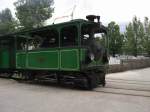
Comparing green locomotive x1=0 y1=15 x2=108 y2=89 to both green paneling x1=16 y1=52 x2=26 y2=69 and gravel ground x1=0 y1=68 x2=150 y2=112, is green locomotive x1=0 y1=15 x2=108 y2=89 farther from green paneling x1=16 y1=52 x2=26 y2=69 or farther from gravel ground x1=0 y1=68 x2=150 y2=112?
gravel ground x1=0 y1=68 x2=150 y2=112

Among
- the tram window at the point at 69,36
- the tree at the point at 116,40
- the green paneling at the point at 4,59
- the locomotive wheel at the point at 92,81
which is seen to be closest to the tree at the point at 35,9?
the tree at the point at 116,40

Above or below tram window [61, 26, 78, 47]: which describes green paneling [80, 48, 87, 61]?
below

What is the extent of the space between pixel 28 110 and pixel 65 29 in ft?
17.3

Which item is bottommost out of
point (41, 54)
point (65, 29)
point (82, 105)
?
point (82, 105)

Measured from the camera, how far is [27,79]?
1322 cm

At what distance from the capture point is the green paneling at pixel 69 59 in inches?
399

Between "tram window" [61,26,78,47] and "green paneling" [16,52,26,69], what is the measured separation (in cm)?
269

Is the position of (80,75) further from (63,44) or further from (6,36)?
(6,36)

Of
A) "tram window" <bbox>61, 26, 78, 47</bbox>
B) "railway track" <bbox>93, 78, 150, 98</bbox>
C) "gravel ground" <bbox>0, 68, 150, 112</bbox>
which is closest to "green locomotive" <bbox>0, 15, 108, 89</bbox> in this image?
"tram window" <bbox>61, 26, 78, 47</bbox>

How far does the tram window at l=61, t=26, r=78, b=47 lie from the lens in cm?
1088

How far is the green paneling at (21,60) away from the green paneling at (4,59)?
1428 mm

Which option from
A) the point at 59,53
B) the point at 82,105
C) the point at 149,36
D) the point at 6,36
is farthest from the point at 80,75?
the point at 149,36

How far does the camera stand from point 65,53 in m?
10.6

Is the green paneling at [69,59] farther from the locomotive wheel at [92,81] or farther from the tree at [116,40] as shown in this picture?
the tree at [116,40]
